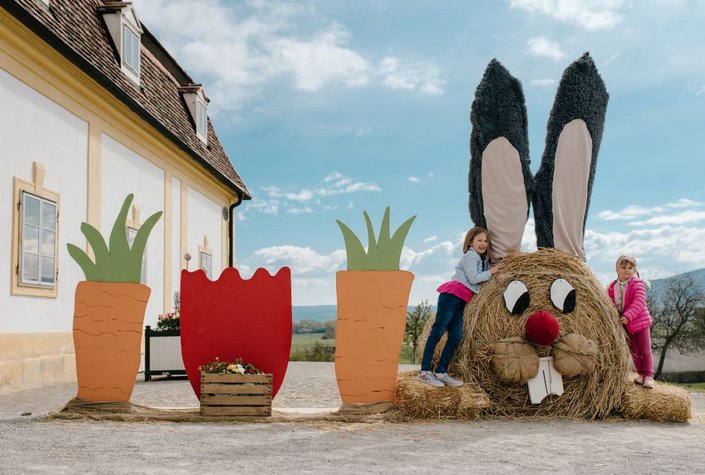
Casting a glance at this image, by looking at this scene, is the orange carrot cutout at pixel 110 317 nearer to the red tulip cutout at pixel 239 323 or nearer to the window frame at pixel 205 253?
the red tulip cutout at pixel 239 323

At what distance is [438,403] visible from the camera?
20.5ft

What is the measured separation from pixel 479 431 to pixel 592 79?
3.60 m

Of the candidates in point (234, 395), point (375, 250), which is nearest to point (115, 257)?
point (234, 395)

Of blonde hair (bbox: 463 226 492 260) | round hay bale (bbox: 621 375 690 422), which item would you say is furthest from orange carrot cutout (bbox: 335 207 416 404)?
round hay bale (bbox: 621 375 690 422)

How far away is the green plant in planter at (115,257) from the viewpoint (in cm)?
659

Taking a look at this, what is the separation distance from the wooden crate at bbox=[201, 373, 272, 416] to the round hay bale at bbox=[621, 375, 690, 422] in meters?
3.14

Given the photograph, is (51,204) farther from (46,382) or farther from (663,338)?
(663,338)

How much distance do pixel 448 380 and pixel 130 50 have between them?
32.2 ft

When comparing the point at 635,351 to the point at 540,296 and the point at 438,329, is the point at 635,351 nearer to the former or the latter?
the point at 540,296

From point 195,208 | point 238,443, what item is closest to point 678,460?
point 238,443

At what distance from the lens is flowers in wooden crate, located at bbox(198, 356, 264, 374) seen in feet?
20.7

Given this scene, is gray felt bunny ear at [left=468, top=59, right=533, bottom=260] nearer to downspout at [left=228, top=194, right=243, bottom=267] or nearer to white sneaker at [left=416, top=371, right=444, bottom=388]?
white sneaker at [left=416, top=371, right=444, bottom=388]

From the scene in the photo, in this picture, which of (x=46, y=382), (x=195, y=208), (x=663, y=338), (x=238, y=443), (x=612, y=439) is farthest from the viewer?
(x=663, y=338)

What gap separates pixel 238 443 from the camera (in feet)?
16.7
